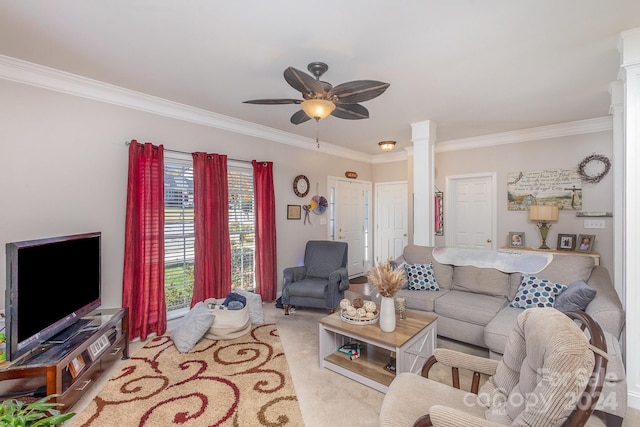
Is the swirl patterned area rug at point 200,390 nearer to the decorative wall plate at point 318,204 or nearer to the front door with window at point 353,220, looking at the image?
the decorative wall plate at point 318,204

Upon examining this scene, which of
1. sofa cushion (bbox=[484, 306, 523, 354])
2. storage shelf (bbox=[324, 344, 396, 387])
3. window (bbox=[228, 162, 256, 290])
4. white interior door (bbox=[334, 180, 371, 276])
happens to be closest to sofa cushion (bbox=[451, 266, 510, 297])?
sofa cushion (bbox=[484, 306, 523, 354])

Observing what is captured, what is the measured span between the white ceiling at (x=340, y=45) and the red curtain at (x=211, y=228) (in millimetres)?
768

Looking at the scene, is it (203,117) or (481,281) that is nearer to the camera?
(481,281)

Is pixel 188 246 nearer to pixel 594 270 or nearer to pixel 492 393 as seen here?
pixel 492 393

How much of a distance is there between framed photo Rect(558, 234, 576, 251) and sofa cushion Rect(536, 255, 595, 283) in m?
1.39

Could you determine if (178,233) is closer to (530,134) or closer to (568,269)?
(568,269)

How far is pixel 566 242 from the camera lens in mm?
4090

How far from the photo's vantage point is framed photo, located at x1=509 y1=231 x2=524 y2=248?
14.6 ft

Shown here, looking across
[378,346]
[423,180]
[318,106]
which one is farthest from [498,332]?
[318,106]

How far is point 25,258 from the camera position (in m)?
1.84

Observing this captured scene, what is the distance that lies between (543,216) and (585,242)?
22.5 inches

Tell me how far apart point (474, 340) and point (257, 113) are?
3.42 meters

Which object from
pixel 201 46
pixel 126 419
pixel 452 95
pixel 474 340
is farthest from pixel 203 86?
pixel 474 340

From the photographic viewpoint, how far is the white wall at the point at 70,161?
241cm
